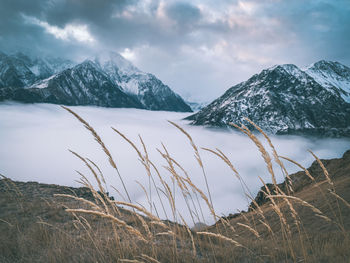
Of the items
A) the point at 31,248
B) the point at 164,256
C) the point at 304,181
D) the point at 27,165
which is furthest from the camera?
the point at 27,165

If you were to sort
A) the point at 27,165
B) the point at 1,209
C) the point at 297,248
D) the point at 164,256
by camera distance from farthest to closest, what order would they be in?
the point at 27,165, the point at 1,209, the point at 297,248, the point at 164,256

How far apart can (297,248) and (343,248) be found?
78 centimetres

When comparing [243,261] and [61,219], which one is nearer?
[243,261]

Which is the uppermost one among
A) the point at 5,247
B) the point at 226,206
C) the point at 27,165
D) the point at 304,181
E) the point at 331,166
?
the point at 5,247

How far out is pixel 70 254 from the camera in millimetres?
2709

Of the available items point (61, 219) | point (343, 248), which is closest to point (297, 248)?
point (343, 248)

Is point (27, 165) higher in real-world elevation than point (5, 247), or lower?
lower

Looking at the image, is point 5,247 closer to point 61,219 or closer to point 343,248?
point 61,219

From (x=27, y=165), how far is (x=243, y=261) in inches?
9765

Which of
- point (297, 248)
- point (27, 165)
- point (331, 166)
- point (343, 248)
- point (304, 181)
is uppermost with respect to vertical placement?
point (343, 248)

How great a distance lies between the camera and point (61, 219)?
5.73 meters

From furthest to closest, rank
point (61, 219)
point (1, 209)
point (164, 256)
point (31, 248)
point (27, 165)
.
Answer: point (27, 165)
point (1, 209)
point (61, 219)
point (31, 248)
point (164, 256)

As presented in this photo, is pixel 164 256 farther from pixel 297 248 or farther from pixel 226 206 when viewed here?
pixel 226 206

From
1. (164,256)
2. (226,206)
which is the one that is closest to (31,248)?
(164,256)
